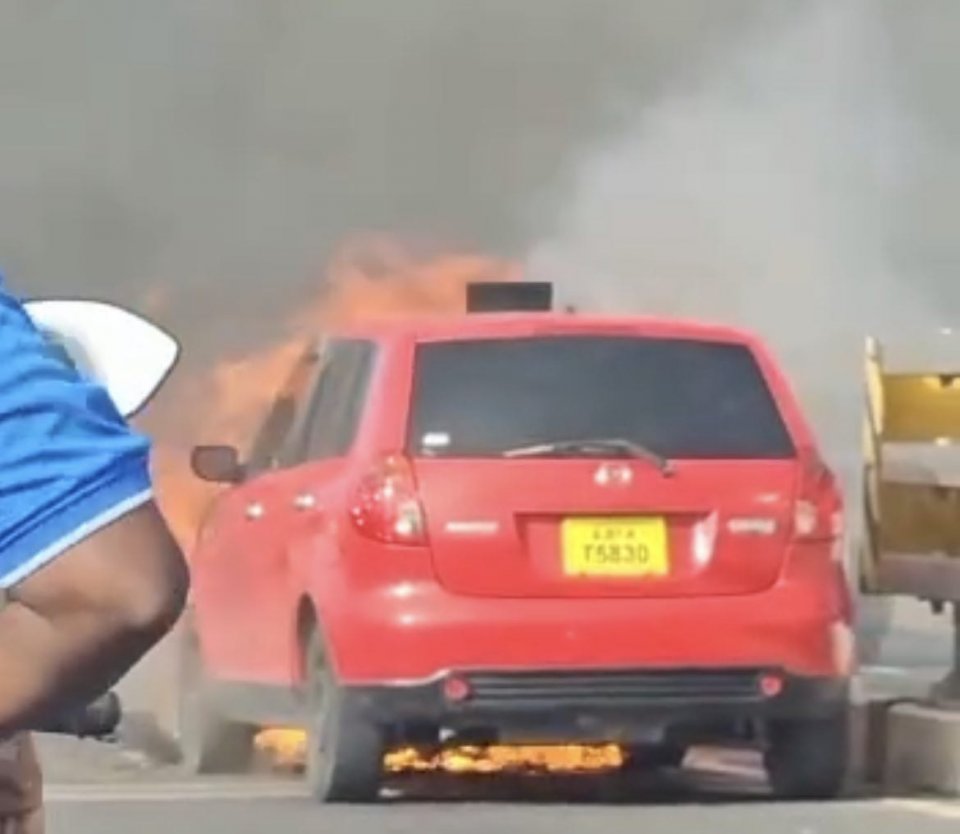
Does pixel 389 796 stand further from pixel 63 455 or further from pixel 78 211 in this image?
pixel 78 211

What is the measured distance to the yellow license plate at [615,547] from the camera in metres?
9.67

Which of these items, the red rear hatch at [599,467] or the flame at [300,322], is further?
the flame at [300,322]

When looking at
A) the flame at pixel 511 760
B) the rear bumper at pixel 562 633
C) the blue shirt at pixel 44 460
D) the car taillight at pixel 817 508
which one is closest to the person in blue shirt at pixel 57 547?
→ the blue shirt at pixel 44 460

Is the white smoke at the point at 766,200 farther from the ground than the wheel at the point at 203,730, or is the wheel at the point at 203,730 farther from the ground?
the white smoke at the point at 766,200

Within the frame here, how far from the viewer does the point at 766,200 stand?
64.8 feet

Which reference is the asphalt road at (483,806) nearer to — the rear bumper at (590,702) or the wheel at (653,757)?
the wheel at (653,757)

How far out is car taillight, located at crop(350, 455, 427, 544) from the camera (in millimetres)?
9727

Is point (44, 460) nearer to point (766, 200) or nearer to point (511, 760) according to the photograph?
point (511, 760)

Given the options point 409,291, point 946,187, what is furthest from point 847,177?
point 409,291

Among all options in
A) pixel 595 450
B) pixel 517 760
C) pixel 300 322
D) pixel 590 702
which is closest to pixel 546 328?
pixel 595 450

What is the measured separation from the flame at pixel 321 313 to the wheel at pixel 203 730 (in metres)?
5.75

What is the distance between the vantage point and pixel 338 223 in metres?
19.7

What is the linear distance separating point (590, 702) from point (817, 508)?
0.85 m

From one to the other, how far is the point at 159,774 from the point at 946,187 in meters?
8.34
